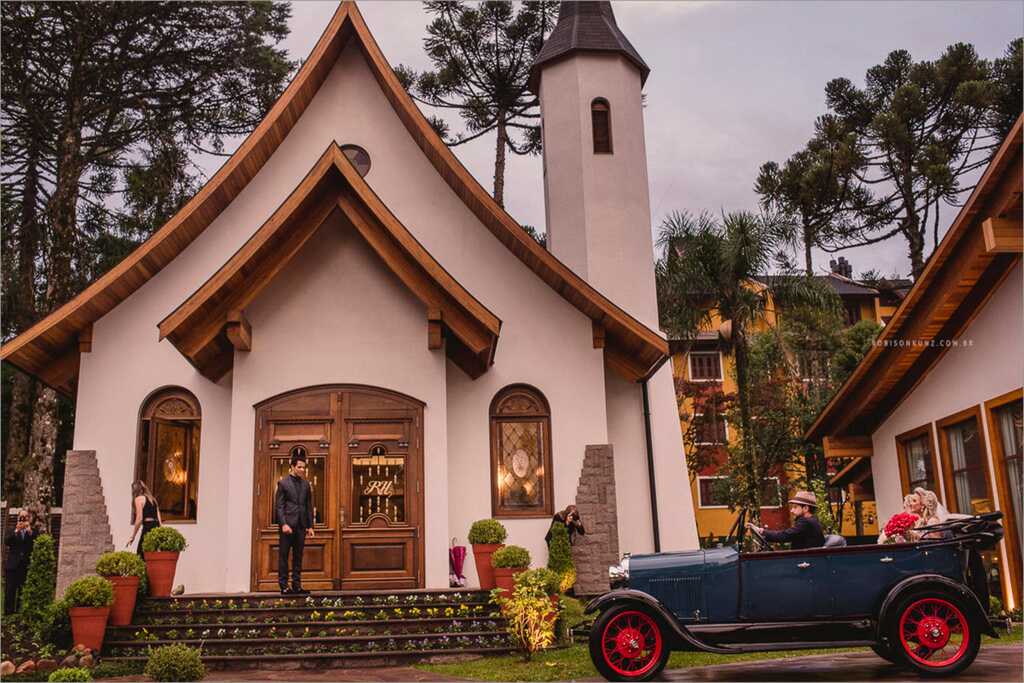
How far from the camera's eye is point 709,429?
1398 inches

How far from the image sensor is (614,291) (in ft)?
54.7

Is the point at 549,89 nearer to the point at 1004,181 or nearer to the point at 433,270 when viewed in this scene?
the point at 433,270

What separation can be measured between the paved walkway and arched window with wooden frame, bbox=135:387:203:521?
26.3ft

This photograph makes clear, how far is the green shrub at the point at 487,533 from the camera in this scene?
39.6 feet

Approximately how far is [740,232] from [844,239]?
37.1ft

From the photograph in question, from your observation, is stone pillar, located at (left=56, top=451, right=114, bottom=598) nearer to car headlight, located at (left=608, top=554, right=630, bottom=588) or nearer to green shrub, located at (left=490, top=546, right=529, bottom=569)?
green shrub, located at (left=490, top=546, right=529, bottom=569)

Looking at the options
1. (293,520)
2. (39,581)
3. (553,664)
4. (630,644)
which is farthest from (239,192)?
(630,644)

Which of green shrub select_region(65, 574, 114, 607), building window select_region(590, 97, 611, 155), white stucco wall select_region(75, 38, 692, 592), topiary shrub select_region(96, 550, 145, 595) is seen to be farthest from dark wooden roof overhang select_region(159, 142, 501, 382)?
building window select_region(590, 97, 611, 155)

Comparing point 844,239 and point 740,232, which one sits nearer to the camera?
point 740,232

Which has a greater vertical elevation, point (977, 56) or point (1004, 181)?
point (977, 56)

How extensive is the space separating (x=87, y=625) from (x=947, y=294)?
1045 cm

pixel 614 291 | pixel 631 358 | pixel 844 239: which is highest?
pixel 844 239

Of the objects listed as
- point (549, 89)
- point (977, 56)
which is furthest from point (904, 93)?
point (549, 89)

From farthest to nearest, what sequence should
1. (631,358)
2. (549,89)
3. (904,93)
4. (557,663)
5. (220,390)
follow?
(904,93)
(549,89)
(631,358)
(220,390)
(557,663)
